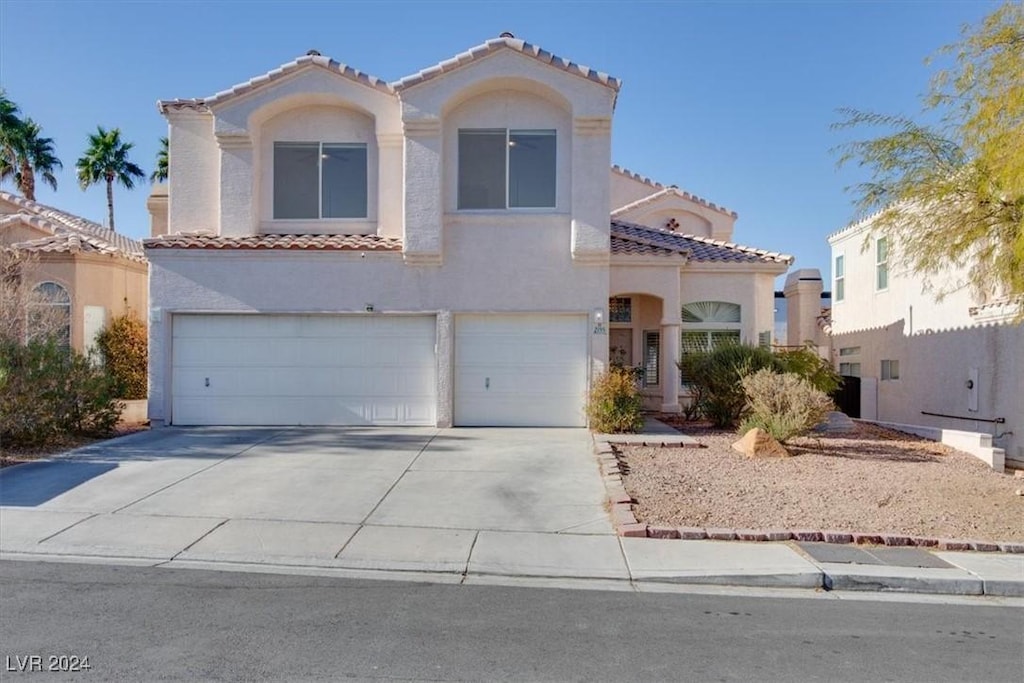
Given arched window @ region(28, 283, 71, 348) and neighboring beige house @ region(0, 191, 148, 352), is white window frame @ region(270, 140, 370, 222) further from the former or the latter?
neighboring beige house @ region(0, 191, 148, 352)

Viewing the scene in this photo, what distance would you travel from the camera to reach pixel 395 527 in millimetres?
8062

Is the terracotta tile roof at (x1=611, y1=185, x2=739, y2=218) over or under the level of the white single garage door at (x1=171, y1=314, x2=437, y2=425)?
over

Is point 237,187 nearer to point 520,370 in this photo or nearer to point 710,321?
point 520,370

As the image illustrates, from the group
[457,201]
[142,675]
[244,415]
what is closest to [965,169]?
[457,201]

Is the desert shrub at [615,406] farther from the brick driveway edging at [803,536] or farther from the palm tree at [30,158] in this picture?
the palm tree at [30,158]

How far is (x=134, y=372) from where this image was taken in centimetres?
1861

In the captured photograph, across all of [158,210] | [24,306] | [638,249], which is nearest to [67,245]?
[158,210]

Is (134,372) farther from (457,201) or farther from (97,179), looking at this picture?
(97,179)

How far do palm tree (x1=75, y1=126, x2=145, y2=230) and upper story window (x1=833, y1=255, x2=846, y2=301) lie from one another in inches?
1198

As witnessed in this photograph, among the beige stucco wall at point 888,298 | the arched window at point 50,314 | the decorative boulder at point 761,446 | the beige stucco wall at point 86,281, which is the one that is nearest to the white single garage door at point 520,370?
the decorative boulder at point 761,446

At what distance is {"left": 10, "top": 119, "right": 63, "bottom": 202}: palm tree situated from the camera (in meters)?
30.7

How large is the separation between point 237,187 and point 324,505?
9019mm

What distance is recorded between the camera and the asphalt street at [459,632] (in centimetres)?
479

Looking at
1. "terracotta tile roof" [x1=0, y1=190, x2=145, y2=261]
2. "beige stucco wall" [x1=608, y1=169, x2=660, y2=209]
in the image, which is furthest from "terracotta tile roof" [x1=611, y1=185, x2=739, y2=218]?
"terracotta tile roof" [x1=0, y1=190, x2=145, y2=261]
